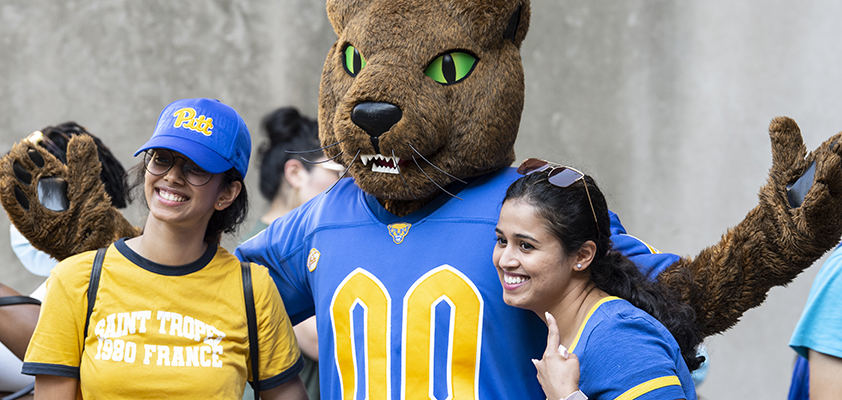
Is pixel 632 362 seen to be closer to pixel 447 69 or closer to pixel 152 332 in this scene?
pixel 447 69

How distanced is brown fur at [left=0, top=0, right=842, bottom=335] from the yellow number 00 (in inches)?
10.9

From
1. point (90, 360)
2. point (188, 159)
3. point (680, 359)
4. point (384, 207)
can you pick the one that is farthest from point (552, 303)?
point (90, 360)

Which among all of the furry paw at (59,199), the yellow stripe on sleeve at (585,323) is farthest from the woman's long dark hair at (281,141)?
the yellow stripe on sleeve at (585,323)

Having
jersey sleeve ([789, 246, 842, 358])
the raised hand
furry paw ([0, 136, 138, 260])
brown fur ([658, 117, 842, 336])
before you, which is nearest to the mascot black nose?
the raised hand

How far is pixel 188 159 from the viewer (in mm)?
2023

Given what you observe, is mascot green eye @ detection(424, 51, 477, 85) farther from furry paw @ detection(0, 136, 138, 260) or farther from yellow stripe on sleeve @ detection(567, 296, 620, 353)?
furry paw @ detection(0, 136, 138, 260)

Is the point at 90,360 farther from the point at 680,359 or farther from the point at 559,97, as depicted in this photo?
the point at 559,97

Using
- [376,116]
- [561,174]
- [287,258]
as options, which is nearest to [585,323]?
[561,174]

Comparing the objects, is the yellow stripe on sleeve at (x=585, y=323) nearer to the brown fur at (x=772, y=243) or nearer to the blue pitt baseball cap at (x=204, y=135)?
the brown fur at (x=772, y=243)

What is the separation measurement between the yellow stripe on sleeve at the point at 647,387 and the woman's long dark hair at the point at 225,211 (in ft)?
4.23

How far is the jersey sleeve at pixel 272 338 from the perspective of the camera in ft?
6.79

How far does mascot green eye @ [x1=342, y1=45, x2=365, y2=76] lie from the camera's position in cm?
215

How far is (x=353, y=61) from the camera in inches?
85.4

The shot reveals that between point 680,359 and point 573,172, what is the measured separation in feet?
1.79
